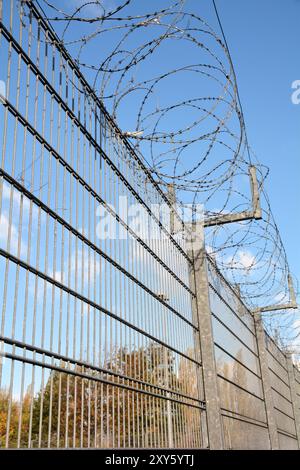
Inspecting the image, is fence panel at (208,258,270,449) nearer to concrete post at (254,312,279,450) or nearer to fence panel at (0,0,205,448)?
concrete post at (254,312,279,450)

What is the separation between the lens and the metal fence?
2.68 metres

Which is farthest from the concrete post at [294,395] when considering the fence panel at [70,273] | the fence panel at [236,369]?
the fence panel at [70,273]

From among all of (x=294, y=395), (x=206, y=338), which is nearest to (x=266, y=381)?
(x=206, y=338)

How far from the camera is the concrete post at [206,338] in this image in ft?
19.0

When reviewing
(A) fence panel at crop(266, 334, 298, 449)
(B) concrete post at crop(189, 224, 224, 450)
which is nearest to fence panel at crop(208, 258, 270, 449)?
(B) concrete post at crop(189, 224, 224, 450)

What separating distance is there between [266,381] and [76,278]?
807 cm

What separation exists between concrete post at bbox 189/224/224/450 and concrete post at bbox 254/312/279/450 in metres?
4.62

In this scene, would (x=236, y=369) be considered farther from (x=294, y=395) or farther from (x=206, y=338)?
(x=294, y=395)

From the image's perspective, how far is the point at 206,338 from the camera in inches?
242

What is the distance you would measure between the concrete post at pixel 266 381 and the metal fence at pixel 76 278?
4.97 meters

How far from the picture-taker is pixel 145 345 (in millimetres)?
4391
